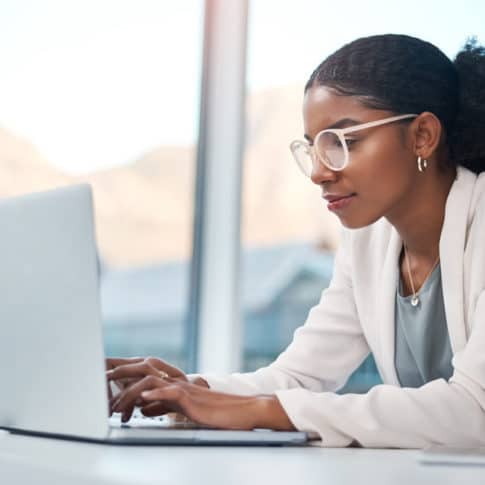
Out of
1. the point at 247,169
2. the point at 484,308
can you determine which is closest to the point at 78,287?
the point at 484,308

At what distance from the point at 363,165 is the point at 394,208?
0.13 m

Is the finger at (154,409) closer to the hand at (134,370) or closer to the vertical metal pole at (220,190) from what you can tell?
the hand at (134,370)

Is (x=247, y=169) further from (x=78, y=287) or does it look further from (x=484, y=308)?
(x=78, y=287)

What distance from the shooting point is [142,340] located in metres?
5.84

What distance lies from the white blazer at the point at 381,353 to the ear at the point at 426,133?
0.09 meters

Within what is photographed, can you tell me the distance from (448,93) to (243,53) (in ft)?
6.66

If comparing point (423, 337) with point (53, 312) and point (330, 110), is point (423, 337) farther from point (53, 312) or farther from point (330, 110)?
point (53, 312)

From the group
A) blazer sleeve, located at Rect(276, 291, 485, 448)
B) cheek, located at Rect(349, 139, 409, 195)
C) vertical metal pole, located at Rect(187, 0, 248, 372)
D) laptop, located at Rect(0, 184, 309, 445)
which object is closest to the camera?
laptop, located at Rect(0, 184, 309, 445)

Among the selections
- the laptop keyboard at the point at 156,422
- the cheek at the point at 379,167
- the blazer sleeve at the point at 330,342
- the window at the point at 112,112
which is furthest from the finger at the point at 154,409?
the window at the point at 112,112

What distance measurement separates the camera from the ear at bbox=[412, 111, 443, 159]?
1.72 metres

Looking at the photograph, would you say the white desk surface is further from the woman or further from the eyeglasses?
the eyeglasses

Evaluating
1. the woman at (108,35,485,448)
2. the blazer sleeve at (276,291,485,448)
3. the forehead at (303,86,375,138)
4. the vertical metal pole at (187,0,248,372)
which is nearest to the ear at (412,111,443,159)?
the woman at (108,35,485,448)

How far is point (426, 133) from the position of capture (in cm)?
172

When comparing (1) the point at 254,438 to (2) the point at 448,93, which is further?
(2) the point at 448,93
